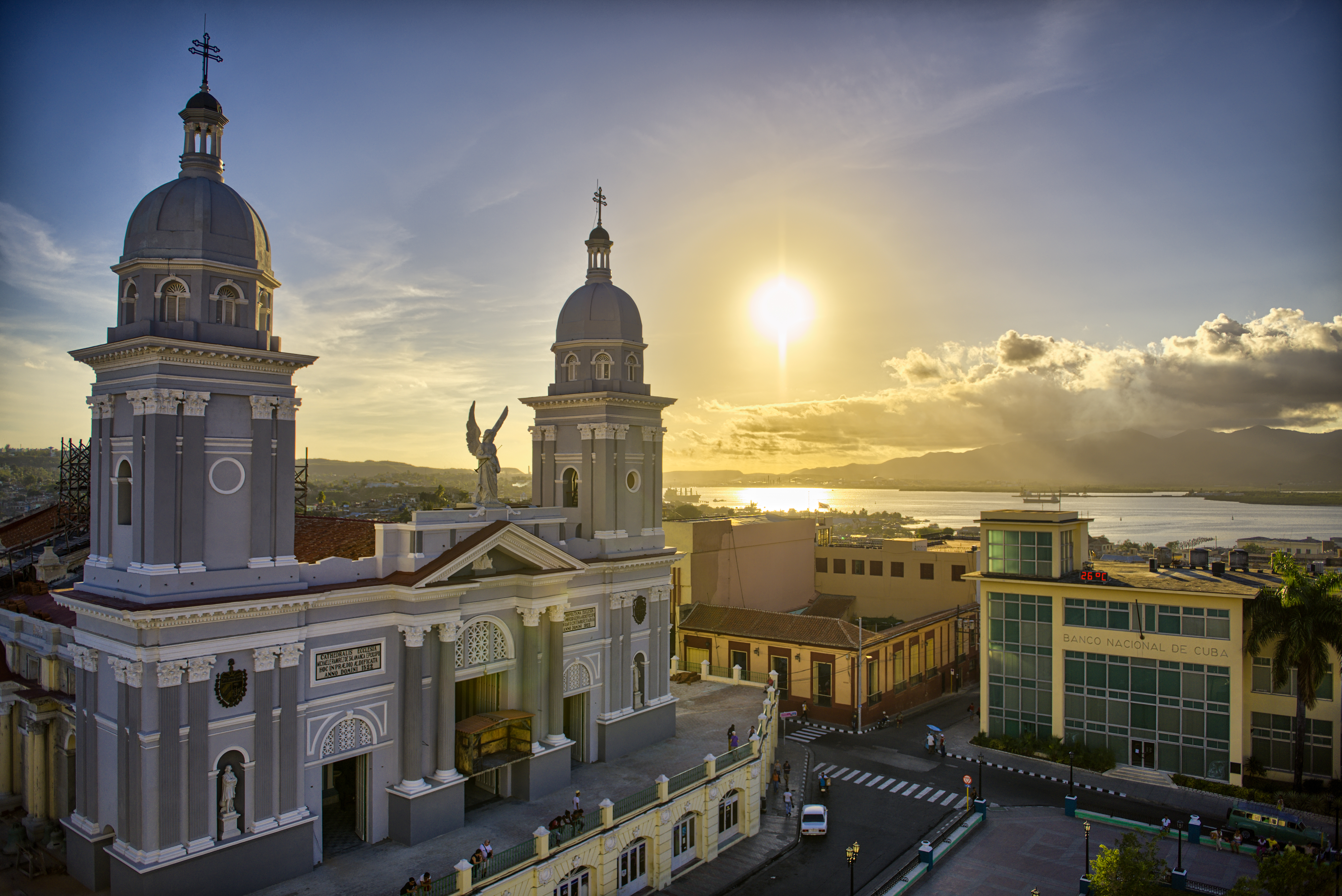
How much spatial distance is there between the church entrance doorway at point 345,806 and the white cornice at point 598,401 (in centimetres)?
1467

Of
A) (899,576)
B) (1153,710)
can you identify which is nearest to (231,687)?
(1153,710)

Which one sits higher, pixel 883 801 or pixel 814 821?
pixel 814 821

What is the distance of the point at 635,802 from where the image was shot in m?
24.9

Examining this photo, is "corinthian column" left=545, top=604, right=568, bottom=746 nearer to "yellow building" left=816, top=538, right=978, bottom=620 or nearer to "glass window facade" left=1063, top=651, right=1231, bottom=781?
"glass window facade" left=1063, top=651, right=1231, bottom=781

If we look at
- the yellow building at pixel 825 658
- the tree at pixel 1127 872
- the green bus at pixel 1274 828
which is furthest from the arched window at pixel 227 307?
the green bus at pixel 1274 828

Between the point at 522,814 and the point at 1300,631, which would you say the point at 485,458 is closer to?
the point at 522,814

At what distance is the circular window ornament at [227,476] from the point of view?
20609mm

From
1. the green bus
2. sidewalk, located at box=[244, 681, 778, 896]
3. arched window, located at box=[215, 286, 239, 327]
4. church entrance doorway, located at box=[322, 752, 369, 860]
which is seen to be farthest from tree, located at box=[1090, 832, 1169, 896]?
arched window, located at box=[215, 286, 239, 327]

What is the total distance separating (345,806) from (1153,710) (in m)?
33.6

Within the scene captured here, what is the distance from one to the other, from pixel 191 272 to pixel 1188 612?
39808 mm

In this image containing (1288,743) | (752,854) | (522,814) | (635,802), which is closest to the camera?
(635,802)

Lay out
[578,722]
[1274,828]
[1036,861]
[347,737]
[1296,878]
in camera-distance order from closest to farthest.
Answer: [1296,878] → [347,737] → [1036,861] → [1274,828] → [578,722]

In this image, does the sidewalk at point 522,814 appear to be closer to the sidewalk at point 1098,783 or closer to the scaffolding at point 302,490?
Result: the sidewalk at point 1098,783

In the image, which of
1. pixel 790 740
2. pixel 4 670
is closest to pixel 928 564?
pixel 790 740
